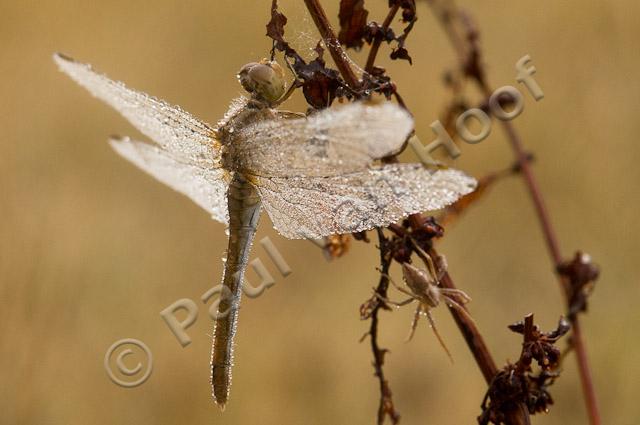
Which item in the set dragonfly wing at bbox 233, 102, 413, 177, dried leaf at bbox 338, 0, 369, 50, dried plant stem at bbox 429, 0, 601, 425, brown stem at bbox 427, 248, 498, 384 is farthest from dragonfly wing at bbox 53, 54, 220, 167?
brown stem at bbox 427, 248, 498, 384

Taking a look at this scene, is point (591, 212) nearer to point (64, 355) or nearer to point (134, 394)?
point (134, 394)

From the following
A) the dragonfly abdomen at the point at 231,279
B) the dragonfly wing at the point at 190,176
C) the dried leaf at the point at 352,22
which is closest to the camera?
the dried leaf at the point at 352,22

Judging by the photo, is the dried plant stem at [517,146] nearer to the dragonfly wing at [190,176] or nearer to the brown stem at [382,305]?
the brown stem at [382,305]

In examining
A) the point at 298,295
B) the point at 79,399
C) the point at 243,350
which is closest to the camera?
the point at 79,399

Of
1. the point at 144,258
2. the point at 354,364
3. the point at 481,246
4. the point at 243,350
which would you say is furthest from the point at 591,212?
the point at 144,258

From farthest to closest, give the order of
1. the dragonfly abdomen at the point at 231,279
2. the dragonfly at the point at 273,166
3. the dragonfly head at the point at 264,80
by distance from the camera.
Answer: the dragonfly abdomen at the point at 231,279
the dragonfly head at the point at 264,80
the dragonfly at the point at 273,166

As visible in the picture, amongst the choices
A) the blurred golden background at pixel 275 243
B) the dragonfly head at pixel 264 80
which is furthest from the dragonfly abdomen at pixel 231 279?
the blurred golden background at pixel 275 243
